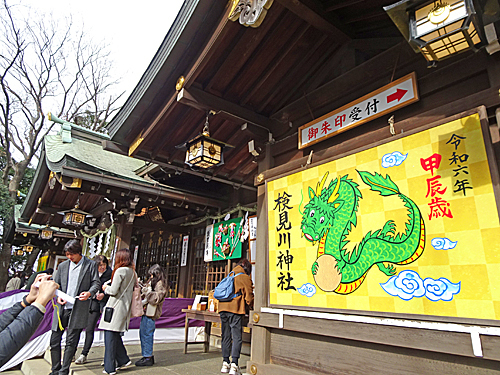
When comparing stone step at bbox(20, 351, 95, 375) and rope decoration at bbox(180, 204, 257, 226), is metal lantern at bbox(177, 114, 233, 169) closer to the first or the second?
rope decoration at bbox(180, 204, 257, 226)

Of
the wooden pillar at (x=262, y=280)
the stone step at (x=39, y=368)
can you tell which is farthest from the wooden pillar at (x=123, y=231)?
the wooden pillar at (x=262, y=280)

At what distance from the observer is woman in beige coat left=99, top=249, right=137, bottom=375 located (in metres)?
4.72

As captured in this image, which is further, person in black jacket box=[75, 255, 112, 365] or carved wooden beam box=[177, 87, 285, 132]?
person in black jacket box=[75, 255, 112, 365]

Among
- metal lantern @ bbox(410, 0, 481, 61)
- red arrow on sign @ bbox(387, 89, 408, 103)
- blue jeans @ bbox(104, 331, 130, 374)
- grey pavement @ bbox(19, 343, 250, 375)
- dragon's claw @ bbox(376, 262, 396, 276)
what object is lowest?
grey pavement @ bbox(19, 343, 250, 375)

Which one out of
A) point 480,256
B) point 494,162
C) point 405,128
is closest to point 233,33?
point 405,128

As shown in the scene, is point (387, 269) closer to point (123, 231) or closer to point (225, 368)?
point (225, 368)

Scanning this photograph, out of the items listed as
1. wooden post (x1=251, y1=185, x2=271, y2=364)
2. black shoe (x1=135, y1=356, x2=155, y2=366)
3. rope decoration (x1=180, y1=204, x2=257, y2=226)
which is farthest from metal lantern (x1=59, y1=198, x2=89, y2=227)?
wooden post (x1=251, y1=185, x2=271, y2=364)

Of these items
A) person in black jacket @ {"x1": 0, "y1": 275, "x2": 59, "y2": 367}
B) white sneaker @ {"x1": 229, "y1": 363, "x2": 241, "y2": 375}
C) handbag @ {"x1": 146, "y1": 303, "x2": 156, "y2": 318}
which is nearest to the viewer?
person in black jacket @ {"x1": 0, "y1": 275, "x2": 59, "y2": 367}

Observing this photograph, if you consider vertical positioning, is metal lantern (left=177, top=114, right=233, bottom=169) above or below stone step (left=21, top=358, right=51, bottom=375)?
above

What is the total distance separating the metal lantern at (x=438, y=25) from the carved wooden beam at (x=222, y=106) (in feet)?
8.44

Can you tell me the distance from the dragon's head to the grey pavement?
3000 mm

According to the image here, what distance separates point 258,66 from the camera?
4445 mm

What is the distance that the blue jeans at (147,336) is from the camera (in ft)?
18.1

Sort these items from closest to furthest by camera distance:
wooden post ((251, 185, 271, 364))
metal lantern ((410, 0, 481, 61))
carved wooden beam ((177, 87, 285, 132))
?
metal lantern ((410, 0, 481, 61)), wooden post ((251, 185, 271, 364)), carved wooden beam ((177, 87, 285, 132))
